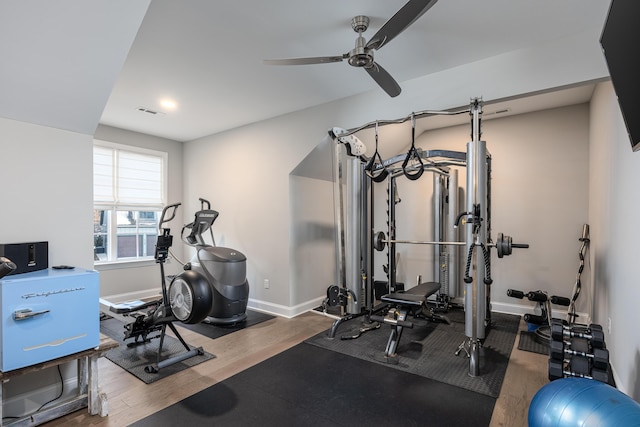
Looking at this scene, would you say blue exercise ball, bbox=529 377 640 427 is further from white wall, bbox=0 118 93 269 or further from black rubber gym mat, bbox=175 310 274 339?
black rubber gym mat, bbox=175 310 274 339

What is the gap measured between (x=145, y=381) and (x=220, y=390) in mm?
626

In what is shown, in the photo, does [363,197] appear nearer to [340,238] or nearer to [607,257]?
[340,238]

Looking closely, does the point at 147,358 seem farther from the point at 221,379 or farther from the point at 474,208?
the point at 474,208

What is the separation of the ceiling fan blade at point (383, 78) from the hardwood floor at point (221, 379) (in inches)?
94.8

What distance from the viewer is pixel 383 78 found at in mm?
2418

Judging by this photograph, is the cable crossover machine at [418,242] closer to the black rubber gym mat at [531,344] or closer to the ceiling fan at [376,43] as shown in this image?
the black rubber gym mat at [531,344]

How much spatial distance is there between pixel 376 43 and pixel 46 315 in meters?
2.48

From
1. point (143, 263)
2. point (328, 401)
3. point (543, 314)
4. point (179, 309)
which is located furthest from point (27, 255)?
point (543, 314)

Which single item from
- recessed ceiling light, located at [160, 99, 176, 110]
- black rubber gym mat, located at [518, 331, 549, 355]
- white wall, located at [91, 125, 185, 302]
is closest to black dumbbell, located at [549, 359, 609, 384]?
black rubber gym mat, located at [518, 331, 549, 355]

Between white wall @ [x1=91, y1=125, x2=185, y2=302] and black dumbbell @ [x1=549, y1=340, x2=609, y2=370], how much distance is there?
206 inches

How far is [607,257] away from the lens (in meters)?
2.78

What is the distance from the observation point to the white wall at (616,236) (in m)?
2.00

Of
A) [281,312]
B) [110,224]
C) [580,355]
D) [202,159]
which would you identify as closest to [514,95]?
[580,355]

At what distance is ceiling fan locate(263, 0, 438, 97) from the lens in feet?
5.40
